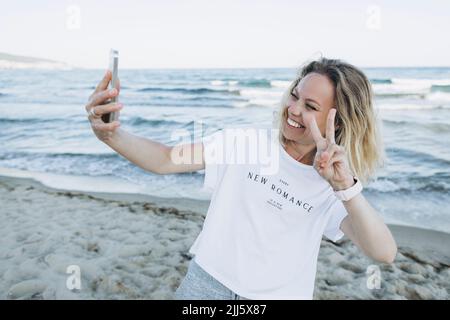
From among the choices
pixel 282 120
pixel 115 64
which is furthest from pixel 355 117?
pixel 115 64

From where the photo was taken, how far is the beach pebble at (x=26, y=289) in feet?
11.0

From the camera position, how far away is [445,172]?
7344 millimetres

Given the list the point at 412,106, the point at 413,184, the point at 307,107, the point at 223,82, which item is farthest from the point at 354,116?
the point at 223,82

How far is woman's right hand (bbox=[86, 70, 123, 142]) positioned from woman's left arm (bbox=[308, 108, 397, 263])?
2.54 ft

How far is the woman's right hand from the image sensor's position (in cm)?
151

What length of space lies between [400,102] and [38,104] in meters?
13.5

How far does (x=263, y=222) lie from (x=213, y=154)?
1.24 ft

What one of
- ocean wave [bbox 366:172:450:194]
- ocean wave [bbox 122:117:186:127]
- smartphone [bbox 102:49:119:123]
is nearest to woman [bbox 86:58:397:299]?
smartphone [bbox 102:49:119:123]

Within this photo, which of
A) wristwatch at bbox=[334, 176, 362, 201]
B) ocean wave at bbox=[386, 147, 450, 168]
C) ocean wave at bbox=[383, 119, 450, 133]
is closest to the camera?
wristwatch at bbox=[334, 176, 362, 201]

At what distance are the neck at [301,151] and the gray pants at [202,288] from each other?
0.68 m

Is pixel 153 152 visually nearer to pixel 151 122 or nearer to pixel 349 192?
pixel 349 192

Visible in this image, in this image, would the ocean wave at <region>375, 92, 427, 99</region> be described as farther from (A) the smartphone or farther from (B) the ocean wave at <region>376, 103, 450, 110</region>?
(A) the smartphone

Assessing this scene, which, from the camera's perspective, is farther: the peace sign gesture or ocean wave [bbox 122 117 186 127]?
ocean wave [bbox 122 117 186 127]
